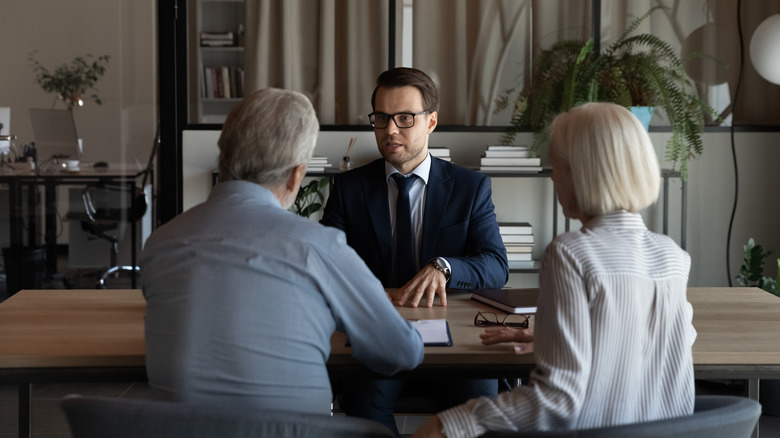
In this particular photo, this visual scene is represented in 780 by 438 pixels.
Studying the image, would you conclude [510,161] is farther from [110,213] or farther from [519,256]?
[110,213]

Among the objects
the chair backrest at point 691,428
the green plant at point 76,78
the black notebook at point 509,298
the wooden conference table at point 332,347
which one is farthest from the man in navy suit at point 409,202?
the green plant at point 76,78

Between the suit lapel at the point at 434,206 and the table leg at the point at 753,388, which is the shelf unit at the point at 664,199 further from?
the table leg at the point at 753,388

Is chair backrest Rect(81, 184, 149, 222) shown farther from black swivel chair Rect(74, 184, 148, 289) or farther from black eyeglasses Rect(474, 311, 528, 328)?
black eyeglasses Rect(474, 311, 528, 328)

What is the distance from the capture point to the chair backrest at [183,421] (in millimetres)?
1288

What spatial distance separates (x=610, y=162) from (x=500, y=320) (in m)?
0.73

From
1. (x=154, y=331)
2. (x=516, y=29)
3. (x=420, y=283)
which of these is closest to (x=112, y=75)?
(x=516, y=29)

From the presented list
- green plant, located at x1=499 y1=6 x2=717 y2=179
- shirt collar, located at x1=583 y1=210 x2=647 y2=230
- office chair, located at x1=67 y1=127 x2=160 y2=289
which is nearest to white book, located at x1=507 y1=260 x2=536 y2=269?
green plant, located at x1=499 y1=6 x2=717 y2=179

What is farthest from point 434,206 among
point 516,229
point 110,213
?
point 110,213

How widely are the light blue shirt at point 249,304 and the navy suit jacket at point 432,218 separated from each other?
1155mm

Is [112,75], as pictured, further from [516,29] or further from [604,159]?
[604,159]

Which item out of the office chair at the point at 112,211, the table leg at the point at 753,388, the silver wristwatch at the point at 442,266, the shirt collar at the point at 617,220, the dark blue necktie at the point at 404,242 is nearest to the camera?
the shirt collar at the point at 617,220

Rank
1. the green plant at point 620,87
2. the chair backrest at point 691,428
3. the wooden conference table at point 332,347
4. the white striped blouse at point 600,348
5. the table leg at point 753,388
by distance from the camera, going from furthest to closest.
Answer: the green plant at point 620,87 → the table leg at point 753,388 → the wooden conference table at point 332,347 → the white striped blouse at point 600,348 → the chair backrest at point 691,428

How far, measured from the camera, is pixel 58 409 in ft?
11.3

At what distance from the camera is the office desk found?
4910 mm
